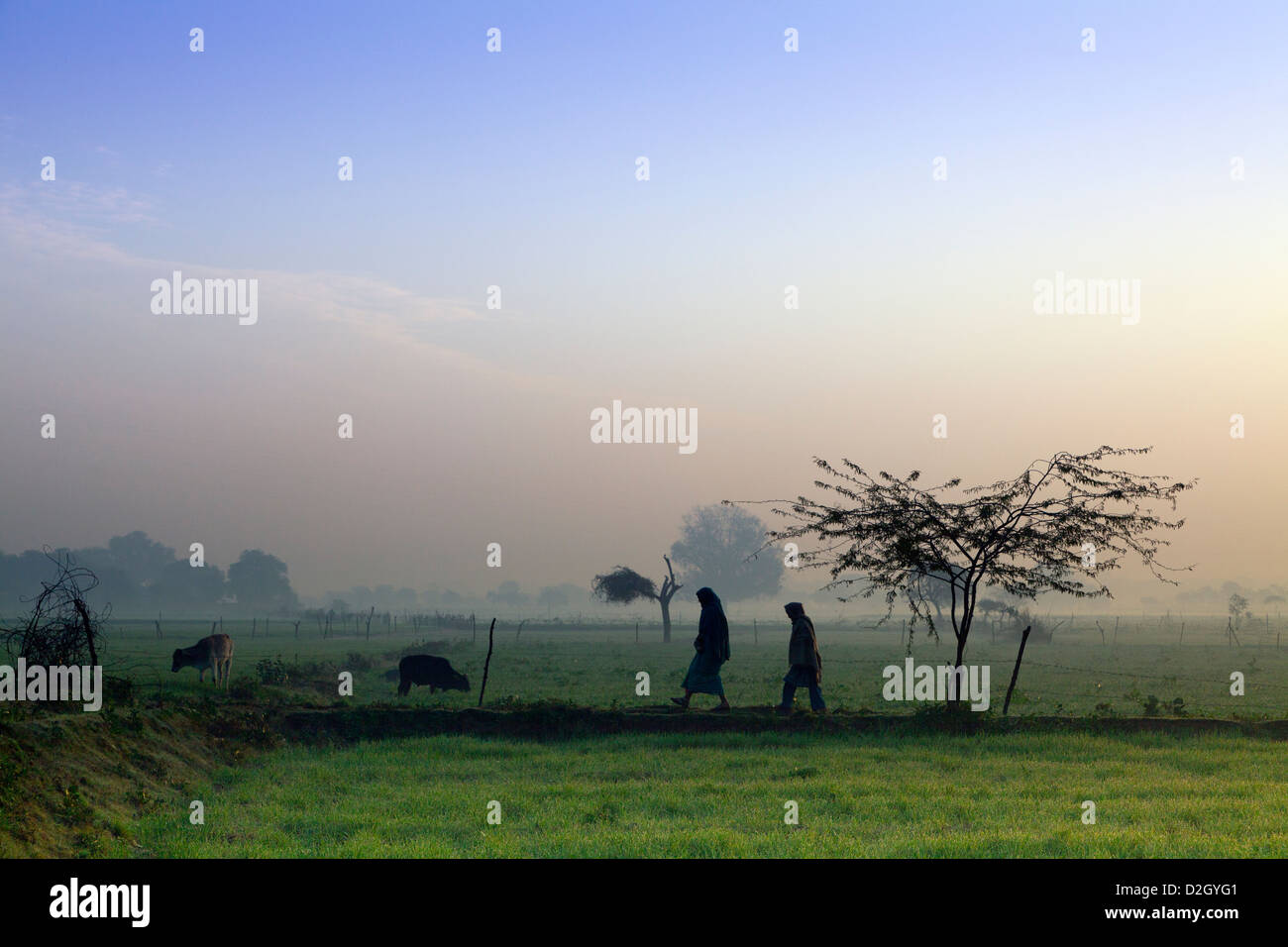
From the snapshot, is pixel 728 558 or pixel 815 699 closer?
pixel 815 699

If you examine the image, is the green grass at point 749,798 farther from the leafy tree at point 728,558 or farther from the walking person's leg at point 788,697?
the leafy tree at point 728,558

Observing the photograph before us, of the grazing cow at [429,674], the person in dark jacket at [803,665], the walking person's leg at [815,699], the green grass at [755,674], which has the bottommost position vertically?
the green grass at [755,674]

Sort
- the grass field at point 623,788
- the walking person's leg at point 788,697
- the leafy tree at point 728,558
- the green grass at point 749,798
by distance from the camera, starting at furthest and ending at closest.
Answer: the leafy tree at point 728,558
the walking person's leg at point 788,697
the grass field at point 623,788
the green grass at point 749,798

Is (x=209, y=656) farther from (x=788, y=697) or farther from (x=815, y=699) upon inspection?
(x=815, y=699)

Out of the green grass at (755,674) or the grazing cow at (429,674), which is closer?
the green grass at (755,674)

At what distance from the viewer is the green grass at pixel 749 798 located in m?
9.91

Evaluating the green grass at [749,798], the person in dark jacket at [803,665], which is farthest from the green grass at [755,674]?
the green grass at [749,798]

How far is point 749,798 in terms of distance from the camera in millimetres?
12641

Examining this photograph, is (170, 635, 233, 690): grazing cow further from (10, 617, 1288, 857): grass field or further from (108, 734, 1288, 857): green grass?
(108, 734, 1288, 857): green grass

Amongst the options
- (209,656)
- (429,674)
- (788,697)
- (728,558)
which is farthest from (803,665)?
(728,558)

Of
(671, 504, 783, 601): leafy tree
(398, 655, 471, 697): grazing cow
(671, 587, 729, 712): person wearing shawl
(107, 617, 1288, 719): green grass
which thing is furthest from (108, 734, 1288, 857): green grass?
(671, 504, 783, 601): leafy tree

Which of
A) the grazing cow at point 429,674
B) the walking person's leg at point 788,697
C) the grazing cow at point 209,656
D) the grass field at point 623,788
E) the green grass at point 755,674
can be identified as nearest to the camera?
the grass field at point 623,788

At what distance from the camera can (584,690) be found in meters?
29.4

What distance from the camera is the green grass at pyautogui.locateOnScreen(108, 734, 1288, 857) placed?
32.5 ft
